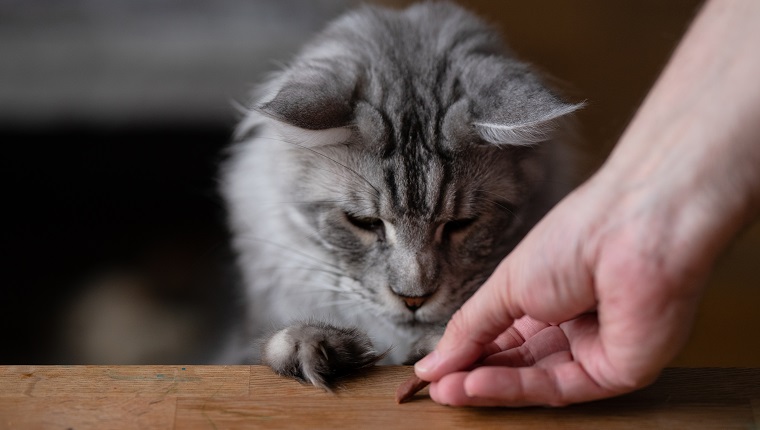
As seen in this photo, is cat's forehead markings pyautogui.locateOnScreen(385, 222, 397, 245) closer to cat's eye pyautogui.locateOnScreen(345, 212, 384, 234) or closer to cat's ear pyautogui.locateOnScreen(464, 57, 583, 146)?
cat's eye pyautogui.locateOnScreen(345, 212, 384, 234)

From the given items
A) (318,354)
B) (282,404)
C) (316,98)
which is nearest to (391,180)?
(316,98)

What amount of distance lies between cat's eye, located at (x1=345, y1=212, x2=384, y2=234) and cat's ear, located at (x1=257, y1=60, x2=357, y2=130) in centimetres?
20

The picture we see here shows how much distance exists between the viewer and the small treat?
4.00ft

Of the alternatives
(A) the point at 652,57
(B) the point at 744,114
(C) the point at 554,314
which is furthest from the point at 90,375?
(A) the point at 652,57

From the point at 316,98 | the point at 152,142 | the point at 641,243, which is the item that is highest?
the point at 641,243

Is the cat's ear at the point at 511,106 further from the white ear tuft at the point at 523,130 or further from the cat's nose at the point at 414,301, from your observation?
the cat's nose at the point at 414,301

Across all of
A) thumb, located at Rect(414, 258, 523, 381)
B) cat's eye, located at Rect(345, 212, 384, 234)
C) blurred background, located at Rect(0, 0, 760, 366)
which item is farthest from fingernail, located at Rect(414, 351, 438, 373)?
blurred background, located at Rect(0, 0, 760, 366)

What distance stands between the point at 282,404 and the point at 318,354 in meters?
0.11

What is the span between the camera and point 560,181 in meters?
1.82

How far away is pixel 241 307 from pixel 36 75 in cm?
120

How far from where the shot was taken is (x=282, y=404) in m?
1.22

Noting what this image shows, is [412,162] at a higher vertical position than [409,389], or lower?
higher

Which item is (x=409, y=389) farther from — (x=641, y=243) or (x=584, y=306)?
(x=641, y=243)

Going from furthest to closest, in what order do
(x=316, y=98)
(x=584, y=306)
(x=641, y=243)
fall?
(x=316, y=98) → (x=584, y=306) → (x=641, y=243)
